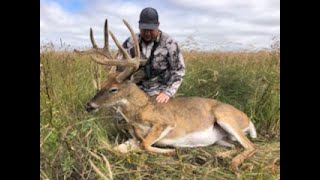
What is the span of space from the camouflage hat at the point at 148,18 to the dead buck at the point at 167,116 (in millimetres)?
168

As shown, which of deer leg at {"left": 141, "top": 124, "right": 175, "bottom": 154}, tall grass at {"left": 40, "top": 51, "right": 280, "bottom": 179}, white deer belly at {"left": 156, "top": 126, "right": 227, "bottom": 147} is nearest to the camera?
tall grass at {"left": 40, "top": 51, "right": 280, "bottom": 179}

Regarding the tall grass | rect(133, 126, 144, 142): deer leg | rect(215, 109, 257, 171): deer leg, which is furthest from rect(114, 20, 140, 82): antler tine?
rect(215, 109, 257, 171): deer leg

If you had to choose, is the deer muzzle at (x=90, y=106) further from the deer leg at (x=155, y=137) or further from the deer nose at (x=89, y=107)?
the deer leg at (x=155, y=137)

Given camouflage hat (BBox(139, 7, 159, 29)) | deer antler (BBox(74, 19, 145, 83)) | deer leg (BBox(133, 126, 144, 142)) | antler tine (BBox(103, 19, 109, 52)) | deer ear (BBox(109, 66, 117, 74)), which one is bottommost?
deer leg (BBox(133, 126, 144, 142))

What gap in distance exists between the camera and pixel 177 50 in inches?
173

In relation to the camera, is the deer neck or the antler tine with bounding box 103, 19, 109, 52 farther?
the deer neck

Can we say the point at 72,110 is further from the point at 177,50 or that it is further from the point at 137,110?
the point at 177,50

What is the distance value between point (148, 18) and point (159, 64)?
32 centimetres

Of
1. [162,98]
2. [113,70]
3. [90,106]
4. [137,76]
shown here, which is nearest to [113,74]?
[113,70]

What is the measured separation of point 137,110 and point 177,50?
0.47 meters

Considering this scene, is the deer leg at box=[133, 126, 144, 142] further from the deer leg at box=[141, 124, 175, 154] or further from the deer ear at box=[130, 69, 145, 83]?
the deer ear at box=[130, 69, 145, 83]

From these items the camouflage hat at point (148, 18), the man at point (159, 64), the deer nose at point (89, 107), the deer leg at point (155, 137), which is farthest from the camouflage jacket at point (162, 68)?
the deer nose at point (89, 107)

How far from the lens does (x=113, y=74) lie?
171 inches

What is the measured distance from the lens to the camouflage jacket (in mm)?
4352
